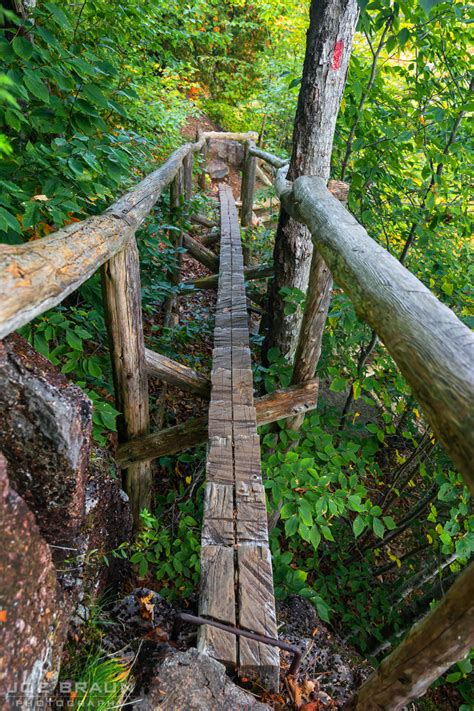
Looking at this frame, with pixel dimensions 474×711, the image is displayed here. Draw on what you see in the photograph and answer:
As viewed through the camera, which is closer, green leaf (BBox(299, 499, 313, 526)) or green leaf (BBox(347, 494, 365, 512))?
green leaf (BBox(299, 499, 313, 526))

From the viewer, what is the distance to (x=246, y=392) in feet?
8.18

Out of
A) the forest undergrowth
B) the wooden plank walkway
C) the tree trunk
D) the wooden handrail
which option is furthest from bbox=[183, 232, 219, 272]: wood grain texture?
the wooden handrail

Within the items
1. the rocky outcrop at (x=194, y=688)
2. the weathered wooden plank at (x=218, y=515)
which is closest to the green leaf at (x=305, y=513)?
the weathered wooden plank at (x=218, y=515)

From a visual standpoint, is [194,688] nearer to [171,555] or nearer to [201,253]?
[171,555]

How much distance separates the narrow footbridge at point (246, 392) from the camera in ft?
2.75

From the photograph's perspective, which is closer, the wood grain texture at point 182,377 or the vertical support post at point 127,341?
the vertical support post at point 127,341

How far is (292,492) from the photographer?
228 centimetres

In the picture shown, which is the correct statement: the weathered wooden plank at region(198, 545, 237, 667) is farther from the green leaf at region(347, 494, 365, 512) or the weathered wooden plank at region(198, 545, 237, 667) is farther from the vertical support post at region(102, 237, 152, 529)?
the vertical support post at region(102, 237, 152, 529)

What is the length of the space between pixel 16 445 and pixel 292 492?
A: 147 cm

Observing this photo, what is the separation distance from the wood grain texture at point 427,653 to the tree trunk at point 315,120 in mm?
1852

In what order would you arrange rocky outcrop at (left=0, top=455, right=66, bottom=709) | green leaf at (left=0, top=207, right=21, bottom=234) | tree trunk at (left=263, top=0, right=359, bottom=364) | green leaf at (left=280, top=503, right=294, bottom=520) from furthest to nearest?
tree trunk at (left=263, top=0, right=359, bottom=364), green leaf at (left=280, top=503, right=294, bottom=520), green leaf at (left=0, top=207, right=21, bottom=234), rocky outcrop at (left=0, top=455, right=66, bottom=709)

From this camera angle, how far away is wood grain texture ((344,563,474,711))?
2.61ft

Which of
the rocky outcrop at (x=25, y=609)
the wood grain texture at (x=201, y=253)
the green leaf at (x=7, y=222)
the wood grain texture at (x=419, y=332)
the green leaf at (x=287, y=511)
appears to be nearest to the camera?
the wood grain texture at (x=419, y=332)

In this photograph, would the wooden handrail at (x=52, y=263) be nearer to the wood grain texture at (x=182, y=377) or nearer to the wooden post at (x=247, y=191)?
the wood grain texture at (x=182, y=377)
